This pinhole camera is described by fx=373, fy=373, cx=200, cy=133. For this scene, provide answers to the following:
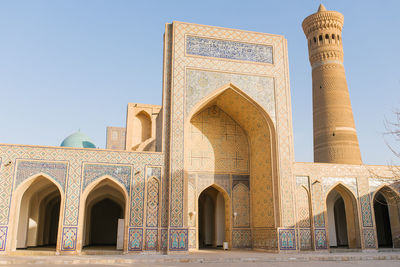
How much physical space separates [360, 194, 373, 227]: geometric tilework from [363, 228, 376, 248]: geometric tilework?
0.17m

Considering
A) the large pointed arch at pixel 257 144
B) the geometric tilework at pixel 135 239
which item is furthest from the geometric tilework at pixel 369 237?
the geometric tilework at pixel 135 239

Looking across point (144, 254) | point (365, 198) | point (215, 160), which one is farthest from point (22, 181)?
point (365, 198)

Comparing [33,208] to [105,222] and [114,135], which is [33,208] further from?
[114,135]

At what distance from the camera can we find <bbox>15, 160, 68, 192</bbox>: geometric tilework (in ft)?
29.3

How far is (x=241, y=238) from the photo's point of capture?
10.9 m

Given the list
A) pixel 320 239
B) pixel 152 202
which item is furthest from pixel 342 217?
pixel 152 202

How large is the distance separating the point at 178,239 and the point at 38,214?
5.44 m

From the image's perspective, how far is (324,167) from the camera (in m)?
11.0

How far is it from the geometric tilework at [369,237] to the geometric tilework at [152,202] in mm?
6104

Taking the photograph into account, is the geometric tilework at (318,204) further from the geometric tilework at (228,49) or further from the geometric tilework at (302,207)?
the geometric tilework at (228,49)

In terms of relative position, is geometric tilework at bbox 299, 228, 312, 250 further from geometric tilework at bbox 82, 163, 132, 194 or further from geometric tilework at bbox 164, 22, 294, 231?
geometric tilework at bbox 82, 163, 132, 194

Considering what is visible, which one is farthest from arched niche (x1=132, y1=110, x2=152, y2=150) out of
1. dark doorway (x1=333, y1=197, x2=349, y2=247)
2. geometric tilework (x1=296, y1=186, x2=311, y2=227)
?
dark doorway (x1=333, y1=197, x2=349, y2=247)

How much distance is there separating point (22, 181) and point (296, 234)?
704 centimetres

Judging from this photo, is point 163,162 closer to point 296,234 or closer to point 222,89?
point 222,89
